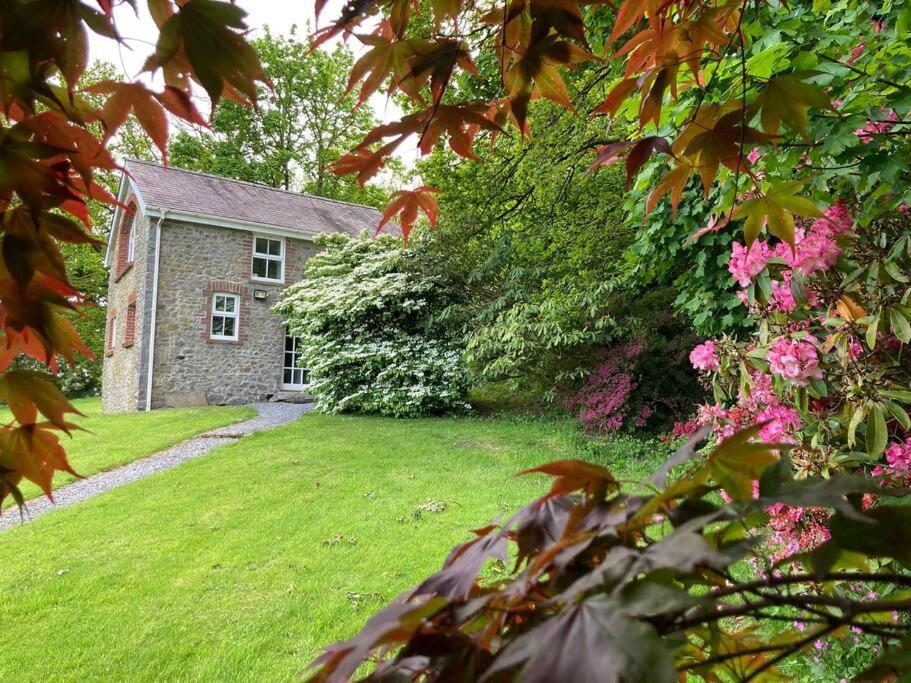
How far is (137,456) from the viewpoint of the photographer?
7633 mm

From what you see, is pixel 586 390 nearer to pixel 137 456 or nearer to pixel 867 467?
pixel 867 467

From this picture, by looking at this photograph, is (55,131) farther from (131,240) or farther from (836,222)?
(131,240)

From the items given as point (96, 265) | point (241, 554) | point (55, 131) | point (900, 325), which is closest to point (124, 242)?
point (96, 265)

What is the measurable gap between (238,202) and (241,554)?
41.1 feet

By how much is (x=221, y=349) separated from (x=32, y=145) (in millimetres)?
13402

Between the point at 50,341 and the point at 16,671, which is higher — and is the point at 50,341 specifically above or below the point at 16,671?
above

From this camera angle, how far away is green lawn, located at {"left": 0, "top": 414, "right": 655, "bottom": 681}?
283 centimetres

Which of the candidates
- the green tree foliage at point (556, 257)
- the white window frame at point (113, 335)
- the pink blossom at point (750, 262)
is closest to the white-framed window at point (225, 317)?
the white window frame at point (113, 335)

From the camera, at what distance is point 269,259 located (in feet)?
46.5

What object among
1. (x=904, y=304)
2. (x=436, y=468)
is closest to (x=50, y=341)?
(x=904, y=304)

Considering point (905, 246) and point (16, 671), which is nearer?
point (905, 246)

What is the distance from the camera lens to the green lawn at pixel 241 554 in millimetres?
2834

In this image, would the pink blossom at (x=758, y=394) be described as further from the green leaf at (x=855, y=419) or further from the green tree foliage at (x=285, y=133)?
the green tree foliage at (x=285, y=133)

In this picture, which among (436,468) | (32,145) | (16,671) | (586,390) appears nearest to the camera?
(32,145)
